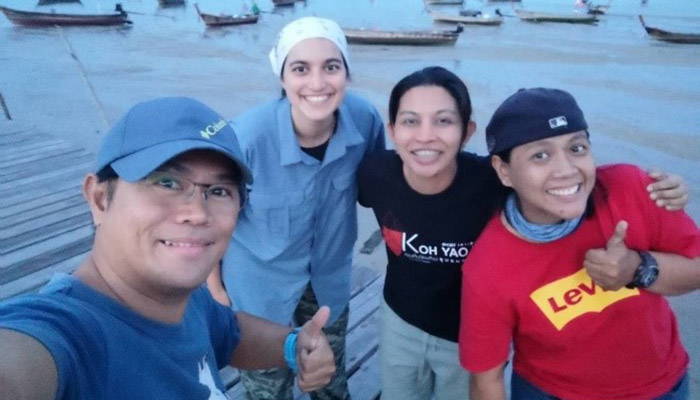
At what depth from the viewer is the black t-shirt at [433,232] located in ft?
A: 7.16

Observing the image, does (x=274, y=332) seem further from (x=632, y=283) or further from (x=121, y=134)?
(x=632, y=283)

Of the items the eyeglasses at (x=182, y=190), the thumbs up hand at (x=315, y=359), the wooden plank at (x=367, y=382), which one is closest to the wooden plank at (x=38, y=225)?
the wooden plank at (x=367, y=382)

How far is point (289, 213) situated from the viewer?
8.18 ft

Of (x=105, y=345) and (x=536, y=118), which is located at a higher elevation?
(x=536, y=118)

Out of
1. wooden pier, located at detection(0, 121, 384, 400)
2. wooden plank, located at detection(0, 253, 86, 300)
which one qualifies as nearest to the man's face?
wooden pier, located at detection(0, 121, 384, 400)

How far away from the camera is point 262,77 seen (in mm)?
16734

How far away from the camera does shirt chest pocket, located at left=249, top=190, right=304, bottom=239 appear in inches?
97.9

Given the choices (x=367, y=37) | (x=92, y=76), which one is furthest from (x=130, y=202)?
(x=367, y=37)

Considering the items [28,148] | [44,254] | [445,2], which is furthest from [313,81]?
[445,2]

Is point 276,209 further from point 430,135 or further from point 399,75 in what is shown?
point 399,75

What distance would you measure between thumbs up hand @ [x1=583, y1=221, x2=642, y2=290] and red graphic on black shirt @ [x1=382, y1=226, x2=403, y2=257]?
80cm

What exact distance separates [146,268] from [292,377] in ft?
5.30

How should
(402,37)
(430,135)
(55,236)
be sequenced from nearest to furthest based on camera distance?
(430,135) → (55,236) → (402,37)

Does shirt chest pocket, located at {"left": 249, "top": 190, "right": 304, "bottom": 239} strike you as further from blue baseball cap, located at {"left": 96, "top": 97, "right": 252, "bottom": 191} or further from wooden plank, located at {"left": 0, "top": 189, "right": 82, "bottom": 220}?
wooden plank, located at {"left": 0, "top": 189, "right": 82, "bottom": 220}
